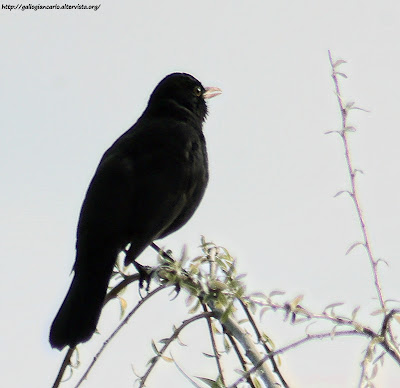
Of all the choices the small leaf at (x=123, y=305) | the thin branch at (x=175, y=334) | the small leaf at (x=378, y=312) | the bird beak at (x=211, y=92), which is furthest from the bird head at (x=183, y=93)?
the small leaf at (x=378, y=312)

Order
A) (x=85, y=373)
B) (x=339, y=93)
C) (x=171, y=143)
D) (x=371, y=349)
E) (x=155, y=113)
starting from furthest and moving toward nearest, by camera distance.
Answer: (x=155, y=113)
(x=171, y=143)
(x=339, y=93)
(x=85, y=373)
(x=371, y=349)

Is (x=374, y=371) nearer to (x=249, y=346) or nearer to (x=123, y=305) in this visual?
(x=249, y=346)

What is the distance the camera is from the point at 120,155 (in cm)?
474

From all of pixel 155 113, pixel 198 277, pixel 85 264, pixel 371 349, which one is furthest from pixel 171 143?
pixel 371 349

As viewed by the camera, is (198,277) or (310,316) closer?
(310,316)

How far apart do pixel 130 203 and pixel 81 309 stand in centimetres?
80

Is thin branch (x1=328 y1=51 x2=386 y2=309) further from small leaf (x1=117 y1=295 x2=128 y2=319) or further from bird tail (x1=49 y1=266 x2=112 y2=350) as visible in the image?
bird tail (x1=49 y1=266 x2=112 y2=350)

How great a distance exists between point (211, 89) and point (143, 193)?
6.24 feet

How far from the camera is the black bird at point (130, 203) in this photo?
3.98 meters

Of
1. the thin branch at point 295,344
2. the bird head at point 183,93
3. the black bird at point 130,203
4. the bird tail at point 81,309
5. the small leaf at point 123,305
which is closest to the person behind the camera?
the thin branch at point 295,344

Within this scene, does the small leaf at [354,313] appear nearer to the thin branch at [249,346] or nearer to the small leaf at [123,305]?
Answer: the thin branch at [249,346]

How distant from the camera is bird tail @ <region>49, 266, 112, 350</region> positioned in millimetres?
3717

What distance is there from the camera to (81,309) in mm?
3918

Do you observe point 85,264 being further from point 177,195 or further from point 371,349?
point 371,349
